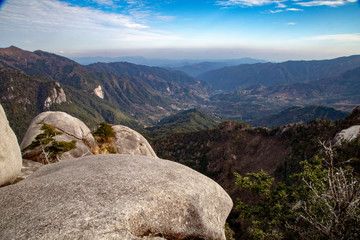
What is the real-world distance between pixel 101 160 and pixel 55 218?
6705mm

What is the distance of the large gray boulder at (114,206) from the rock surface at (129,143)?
18319 millimetres

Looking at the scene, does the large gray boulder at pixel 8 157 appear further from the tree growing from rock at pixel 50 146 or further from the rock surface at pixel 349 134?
the rock surface at pixel 349 134

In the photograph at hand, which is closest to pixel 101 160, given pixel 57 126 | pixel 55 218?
pixel 55 218

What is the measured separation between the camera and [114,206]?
830 centimetres

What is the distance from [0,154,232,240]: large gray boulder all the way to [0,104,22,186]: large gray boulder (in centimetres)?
281

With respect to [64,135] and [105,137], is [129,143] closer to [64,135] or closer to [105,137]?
[105,137]

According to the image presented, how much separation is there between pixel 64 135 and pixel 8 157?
48.1ft

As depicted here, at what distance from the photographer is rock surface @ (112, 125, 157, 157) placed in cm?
3115

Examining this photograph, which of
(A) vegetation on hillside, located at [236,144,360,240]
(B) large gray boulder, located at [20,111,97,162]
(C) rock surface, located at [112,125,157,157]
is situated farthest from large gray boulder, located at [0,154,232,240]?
(C) rock surface, located at [112,125,157,157]

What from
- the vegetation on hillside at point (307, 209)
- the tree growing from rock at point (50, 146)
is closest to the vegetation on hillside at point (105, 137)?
the tree growing from rock at point (50, 146)

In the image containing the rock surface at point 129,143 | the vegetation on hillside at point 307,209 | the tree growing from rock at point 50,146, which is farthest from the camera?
the rock surface at point 129,143

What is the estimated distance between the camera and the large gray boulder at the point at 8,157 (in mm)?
12788

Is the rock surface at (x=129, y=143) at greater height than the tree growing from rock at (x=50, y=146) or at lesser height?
lesser

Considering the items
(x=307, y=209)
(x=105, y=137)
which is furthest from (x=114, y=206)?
(x=105, y=137)
